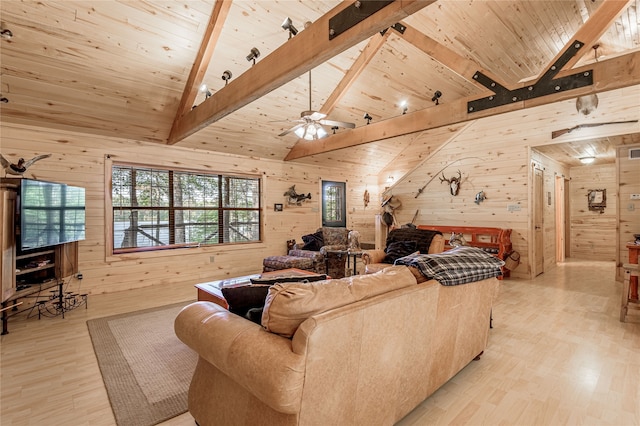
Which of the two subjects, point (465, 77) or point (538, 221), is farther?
point (538, 221)

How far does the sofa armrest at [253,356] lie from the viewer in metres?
1.15

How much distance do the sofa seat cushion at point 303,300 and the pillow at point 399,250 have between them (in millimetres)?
2860

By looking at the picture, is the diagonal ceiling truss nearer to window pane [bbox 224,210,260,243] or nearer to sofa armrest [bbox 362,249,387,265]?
window pane [bbox 224,210,260,243]

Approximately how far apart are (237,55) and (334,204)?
4.56 m

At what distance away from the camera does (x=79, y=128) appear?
14.2ft

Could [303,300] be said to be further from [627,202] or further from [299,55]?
[627,202]

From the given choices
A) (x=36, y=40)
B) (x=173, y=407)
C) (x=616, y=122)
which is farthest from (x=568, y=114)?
(x=36, y=40)

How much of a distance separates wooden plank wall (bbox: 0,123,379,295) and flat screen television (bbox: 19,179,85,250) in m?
0.50

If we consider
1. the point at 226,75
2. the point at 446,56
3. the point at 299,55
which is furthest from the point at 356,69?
the point at 299,55

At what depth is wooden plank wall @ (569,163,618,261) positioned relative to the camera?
732cm

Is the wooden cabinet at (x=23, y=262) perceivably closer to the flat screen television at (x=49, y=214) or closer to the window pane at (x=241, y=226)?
the flat screen television at (x=49, y=214)

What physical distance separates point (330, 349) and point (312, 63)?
6.87 feet

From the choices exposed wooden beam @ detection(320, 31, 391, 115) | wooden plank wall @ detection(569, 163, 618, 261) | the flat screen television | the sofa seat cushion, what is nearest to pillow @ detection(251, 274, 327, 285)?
the sofa seat cushion

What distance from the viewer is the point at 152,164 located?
16.6 feet
